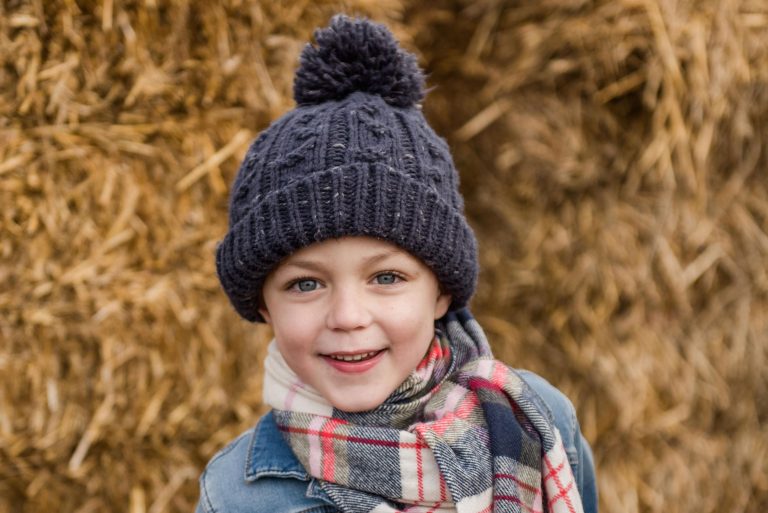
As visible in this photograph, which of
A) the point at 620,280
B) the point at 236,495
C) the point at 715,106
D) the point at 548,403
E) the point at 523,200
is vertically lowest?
the point at 236,495

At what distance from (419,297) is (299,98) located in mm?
403

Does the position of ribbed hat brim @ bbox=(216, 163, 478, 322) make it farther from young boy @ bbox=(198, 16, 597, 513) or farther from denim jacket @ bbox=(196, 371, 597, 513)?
denim jacket @ bbox=(196, 371, 597, 513)

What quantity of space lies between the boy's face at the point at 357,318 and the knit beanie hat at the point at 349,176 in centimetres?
3

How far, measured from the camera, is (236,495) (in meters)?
1.43

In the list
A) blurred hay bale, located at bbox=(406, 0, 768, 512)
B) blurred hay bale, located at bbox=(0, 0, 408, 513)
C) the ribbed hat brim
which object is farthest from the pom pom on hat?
blurred hay bale, located at bbox=(406, 0, 768, 512)

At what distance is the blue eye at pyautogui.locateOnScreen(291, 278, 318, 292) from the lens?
1348 millimetres

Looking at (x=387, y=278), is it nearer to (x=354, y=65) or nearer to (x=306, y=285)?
(x=306, y=285)

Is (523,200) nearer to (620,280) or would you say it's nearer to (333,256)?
(620,280)

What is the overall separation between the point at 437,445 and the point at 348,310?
25 centimetres

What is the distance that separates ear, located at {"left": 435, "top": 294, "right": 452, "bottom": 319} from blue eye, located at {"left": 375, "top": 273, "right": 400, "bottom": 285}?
0.15 metres

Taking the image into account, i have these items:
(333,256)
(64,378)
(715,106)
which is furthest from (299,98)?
(715,106)

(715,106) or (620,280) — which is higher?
(715,106)

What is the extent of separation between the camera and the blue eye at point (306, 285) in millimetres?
1348

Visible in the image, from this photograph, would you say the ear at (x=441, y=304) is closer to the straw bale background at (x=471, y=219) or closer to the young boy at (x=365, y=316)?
the young boy at (x=365, y=316)
